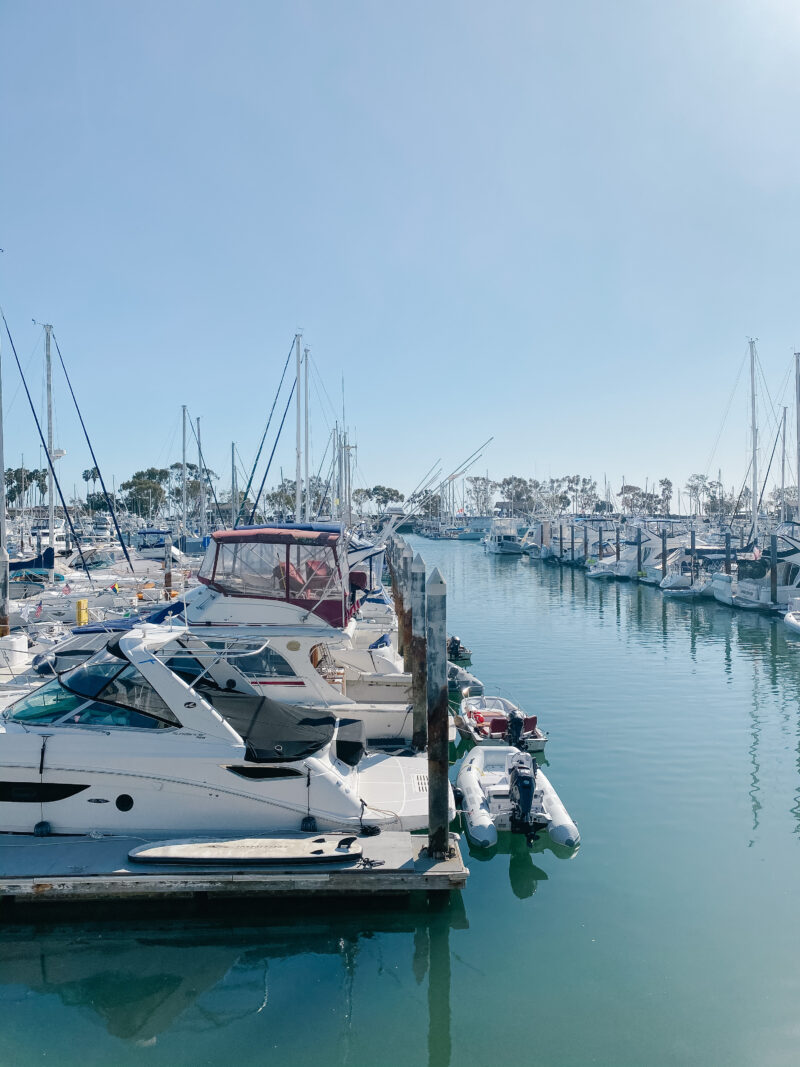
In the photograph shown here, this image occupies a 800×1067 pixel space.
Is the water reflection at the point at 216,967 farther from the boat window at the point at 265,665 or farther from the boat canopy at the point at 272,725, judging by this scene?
the boat window at the point at 265,665

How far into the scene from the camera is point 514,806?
11.5 meters

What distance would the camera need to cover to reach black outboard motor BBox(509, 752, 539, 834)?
11.2 metres

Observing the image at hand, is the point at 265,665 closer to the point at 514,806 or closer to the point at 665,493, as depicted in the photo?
the point at 514,806

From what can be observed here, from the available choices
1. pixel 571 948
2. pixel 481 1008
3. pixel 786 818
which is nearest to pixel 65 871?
pixel 481 1008

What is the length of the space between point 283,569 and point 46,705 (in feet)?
21.3

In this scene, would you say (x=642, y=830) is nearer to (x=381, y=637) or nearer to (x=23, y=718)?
(x=23, y=718)

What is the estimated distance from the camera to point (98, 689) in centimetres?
941

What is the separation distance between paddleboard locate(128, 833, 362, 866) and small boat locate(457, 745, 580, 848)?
2996 millimetres

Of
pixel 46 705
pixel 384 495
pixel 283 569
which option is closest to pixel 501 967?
pixel 46 705

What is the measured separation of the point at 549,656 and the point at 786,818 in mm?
14637

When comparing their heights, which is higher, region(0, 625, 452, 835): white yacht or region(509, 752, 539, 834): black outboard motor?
region(0, 625, 452, 835): white yacht

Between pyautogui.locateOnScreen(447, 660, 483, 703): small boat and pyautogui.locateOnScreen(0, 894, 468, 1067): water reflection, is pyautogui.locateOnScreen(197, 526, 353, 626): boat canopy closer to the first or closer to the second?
pyautogui.locateOnScreen(447, 660, 483, 703): small boat

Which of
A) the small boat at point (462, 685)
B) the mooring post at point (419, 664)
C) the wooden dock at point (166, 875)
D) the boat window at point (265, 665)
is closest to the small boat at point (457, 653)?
the small boat at point (462, 685)

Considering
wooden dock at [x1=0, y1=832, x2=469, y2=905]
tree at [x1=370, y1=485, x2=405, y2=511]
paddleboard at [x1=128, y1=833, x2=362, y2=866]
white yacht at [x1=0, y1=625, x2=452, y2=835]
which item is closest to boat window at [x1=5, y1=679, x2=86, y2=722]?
white yacht at [x1=0, y1=625, x2=452, y2=835]
